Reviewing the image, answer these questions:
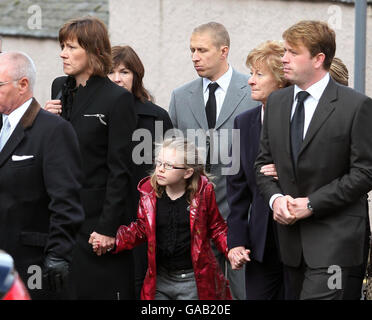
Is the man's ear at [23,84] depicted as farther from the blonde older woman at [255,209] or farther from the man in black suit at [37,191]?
the blonde older woman at [255,209]

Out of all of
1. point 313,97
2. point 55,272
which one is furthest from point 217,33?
point 55,272

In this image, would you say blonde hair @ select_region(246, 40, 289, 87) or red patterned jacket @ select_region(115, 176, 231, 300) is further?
blonde hair @ select_region(246, 40, 289, 87)

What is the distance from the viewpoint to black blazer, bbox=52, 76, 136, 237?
7.66m

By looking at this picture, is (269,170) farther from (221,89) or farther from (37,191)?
(221,89)

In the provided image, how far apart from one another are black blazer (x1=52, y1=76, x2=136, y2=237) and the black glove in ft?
3.92

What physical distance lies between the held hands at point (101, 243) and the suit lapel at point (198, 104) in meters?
1.42

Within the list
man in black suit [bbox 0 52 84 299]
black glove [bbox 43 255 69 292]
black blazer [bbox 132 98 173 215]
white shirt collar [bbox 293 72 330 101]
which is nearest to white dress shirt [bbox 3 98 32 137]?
man in black suit [bbox 0 52 84 299]

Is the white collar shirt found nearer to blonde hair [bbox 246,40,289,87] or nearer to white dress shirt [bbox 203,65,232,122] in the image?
blonde hair [bbox 246,40,289,87]

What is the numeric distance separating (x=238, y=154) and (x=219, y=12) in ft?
19.8

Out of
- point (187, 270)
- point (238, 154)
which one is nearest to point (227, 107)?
point (238, 154)

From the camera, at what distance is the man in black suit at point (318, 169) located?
6.61 m

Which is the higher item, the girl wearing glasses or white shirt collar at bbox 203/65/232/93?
white shirt collar at bbox 203/65/232/93

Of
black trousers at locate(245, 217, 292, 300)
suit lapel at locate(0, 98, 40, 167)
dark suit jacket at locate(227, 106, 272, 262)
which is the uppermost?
suit lapel at locate(0, 98, 40, 167)

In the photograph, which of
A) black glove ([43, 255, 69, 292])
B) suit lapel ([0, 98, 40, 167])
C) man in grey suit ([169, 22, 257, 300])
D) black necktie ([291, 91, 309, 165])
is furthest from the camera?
man in grey suit ([169, 22, 257, 300])
